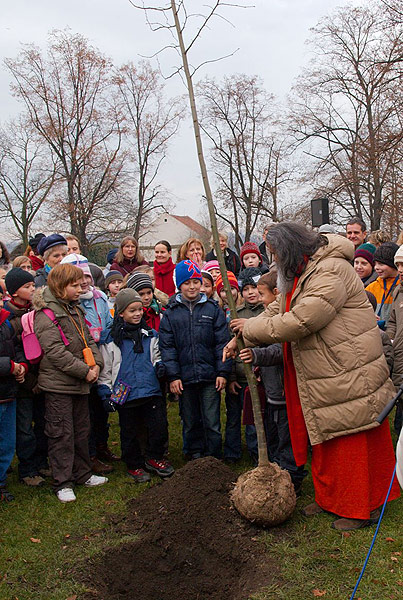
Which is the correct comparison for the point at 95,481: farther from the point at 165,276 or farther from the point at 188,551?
the point at 165,276

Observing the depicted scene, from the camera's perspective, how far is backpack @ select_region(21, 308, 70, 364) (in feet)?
17.3

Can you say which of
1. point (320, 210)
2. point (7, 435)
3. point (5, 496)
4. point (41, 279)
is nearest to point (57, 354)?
point (7, 435)

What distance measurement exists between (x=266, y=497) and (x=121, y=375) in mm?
2017

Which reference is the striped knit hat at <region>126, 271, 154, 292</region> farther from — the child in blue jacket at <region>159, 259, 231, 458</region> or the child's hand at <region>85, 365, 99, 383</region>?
the child's hand at <region>85, 365, 99, 383</region>

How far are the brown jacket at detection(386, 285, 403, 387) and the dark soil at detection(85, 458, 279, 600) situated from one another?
6.14 ft

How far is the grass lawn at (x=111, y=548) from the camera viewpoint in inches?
144

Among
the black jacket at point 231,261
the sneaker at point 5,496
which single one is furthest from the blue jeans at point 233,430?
the black jacket at point 231,261

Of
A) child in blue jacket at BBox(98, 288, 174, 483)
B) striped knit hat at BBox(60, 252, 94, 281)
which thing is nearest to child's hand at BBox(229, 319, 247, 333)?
child in blue jacket at BBox(98, 288, 174, 483)

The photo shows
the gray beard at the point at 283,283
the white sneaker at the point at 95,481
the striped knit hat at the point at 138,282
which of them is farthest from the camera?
the striped knit hat at the point at 138,282

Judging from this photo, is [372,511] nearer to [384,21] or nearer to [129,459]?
[129,459]

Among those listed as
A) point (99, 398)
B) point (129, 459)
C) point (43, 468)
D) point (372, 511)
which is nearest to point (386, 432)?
point (372, 511)

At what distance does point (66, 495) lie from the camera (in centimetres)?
517

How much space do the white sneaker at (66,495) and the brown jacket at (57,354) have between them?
35.3 inches

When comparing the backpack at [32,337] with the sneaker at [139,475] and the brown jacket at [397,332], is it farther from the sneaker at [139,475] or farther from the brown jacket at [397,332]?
Result: the brown jacket at [397,332]
